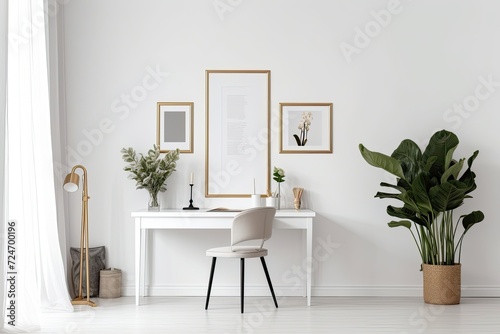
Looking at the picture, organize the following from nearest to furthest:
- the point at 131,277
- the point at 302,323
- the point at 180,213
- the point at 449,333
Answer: the point at 449,333, the point at 302,323, the point at 180,213, the point at 131,277

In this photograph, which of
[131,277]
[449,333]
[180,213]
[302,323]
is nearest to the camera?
[449,333]

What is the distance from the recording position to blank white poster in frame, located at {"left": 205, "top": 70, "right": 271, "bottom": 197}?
5156 millimetres

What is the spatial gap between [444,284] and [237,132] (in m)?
2.02

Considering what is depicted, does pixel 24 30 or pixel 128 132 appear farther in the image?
pixel 128 132

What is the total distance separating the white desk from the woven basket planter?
0.93 metres

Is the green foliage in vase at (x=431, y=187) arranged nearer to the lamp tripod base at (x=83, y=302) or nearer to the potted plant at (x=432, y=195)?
the potted plant at (x=432, y=195)

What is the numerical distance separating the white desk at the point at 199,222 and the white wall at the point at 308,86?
502 millimetres

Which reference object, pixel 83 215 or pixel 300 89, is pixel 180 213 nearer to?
pixel 83 215

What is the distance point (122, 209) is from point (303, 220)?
1548mm

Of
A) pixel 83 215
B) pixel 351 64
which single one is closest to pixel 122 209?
pixel 83 215

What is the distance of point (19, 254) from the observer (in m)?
3.80

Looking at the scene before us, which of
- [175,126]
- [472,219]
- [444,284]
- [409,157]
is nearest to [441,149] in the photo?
[409,157]

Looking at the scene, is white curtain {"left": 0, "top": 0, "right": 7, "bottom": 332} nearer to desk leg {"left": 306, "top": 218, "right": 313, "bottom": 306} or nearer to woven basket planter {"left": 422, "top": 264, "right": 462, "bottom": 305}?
desk leg {"left": 306, "top": 218, "right": 313, "bottom": 306}

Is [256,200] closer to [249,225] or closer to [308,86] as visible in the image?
[249,225]
